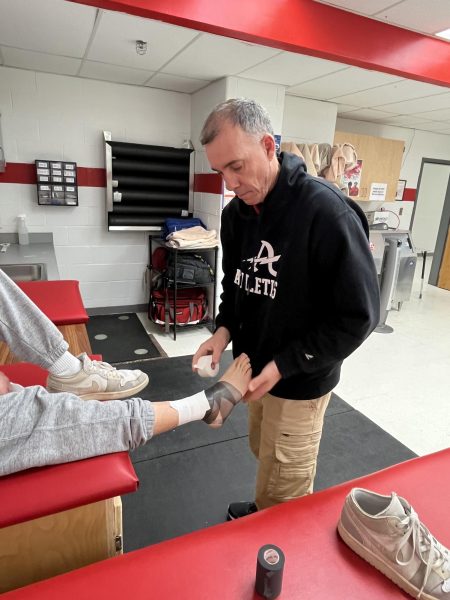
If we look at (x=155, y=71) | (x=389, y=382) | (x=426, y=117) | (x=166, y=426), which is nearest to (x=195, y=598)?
(x=166, y=426)

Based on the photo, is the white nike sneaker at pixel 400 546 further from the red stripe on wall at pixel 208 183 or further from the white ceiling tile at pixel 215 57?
the red stripe on wall at pixel 208 183

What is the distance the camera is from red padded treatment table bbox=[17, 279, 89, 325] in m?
2.02

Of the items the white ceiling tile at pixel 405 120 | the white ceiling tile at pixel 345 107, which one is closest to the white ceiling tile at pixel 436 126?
the white ceiling tile at pixel 405 120

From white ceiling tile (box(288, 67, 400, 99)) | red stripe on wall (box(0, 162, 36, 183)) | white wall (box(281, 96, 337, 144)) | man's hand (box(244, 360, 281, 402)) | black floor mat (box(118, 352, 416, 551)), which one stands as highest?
white ceiling tile (box(288, 67, 400, 99))

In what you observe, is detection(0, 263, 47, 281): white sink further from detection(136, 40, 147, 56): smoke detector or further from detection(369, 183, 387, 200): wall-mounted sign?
detection(369, 183, 387, 200): wall-mounted sign

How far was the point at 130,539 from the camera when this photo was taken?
168cm

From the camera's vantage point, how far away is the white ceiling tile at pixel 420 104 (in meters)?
3.89

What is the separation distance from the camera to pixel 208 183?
4020 millimetres

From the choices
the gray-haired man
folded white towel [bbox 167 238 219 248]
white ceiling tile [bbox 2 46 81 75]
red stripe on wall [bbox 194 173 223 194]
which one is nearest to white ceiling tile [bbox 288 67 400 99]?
red stripe on wall [bbox 194 173 223 194]

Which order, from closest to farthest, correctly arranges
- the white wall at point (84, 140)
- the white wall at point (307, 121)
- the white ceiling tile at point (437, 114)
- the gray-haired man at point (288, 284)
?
the gray-haired man at point (288, 284) → the white wall at point (84, 140) → the white wall at point (307, 121) → the white ceiling tile at point (437, 114)

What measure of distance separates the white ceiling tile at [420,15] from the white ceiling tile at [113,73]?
1983 millimetres

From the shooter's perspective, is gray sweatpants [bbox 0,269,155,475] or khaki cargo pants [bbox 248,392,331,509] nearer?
gray sweatpants [bbox 0,269,155,475]

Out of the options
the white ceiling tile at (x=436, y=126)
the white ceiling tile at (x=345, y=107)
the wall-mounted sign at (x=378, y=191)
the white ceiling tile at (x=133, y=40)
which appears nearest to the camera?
the white ceiling tile at (x=133, y=40)

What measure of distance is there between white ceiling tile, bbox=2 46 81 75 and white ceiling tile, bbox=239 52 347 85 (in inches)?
57.0
